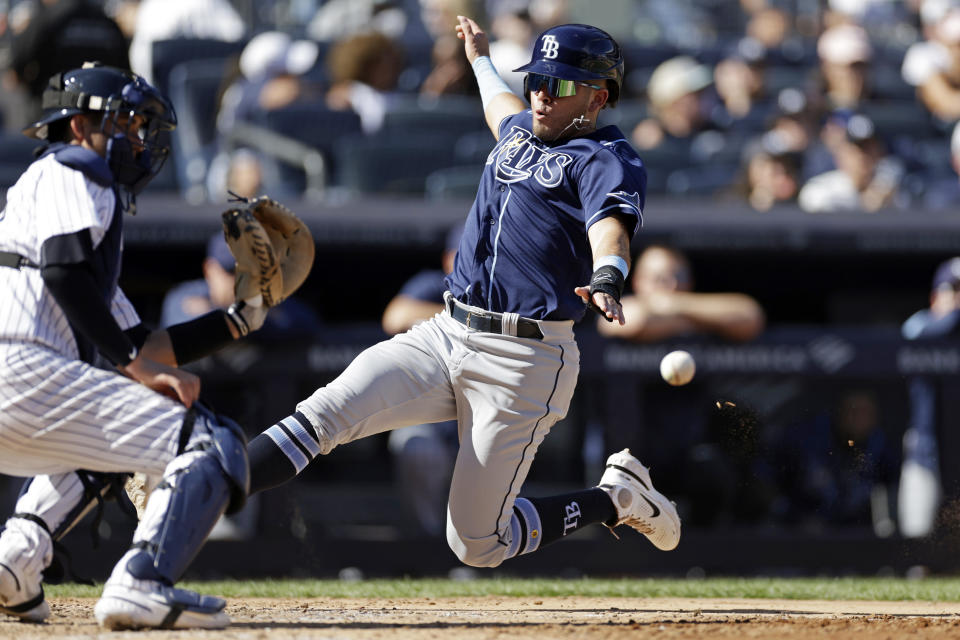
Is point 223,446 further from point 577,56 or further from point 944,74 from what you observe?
point 944,74

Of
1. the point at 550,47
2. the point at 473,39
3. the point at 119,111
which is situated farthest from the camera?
the point at 473,39

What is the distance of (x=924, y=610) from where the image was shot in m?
4.78

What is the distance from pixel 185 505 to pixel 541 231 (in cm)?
138

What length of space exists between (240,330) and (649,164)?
17.0ft

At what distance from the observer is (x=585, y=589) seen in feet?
18.3

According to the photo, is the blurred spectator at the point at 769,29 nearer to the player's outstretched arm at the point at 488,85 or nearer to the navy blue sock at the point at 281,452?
the player's outstretched arm at the point at 488,85

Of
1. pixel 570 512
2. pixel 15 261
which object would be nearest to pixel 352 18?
pixel 570 512

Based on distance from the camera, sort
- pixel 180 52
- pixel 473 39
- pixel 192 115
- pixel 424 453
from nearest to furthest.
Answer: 1. pixel 473 39
2. pixel 424 453
3. pixel 192 115
4. pixel 180 52

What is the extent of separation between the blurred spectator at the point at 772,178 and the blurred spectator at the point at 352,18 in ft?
9.37

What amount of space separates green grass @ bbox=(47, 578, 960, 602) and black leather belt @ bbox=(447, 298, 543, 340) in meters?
1.46

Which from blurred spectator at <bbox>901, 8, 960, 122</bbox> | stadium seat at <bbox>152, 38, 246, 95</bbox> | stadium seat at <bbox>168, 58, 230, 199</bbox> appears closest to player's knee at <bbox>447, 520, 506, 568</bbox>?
stadium seat at <bbox>168, 58, 230, 199</bbox>

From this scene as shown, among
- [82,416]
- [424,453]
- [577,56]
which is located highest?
[577,56]

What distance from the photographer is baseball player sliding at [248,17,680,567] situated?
413cm

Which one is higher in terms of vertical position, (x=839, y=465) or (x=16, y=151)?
(x=16, y=151)
